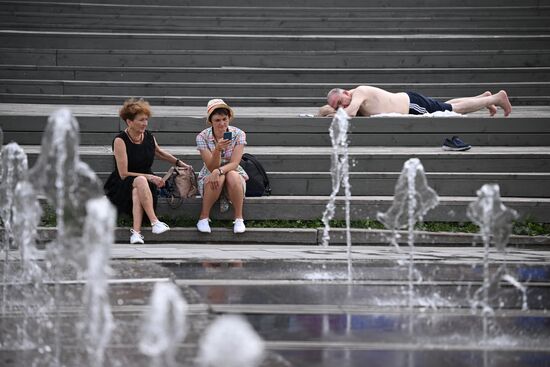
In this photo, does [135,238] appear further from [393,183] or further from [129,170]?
[393,183]

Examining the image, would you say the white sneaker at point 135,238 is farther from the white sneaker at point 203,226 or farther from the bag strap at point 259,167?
the bag strap at point 259,167

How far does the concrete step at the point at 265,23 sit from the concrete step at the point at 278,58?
1410mm

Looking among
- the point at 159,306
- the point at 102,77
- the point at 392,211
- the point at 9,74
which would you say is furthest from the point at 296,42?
the point at 159,306

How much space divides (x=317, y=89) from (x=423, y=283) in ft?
28.1

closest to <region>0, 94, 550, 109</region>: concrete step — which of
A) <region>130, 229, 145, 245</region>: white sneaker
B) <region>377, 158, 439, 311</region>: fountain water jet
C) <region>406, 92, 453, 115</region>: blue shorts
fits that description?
<region>406, 92, 453, 115</region>: blue shorts

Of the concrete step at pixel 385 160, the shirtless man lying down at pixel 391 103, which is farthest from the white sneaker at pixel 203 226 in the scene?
the shirtless man lying down at pixel 391 103

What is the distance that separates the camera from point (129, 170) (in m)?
11.1

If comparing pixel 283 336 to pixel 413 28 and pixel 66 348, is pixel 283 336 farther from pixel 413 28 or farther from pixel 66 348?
pixel 413 28

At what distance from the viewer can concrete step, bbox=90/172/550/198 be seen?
12.0 metres

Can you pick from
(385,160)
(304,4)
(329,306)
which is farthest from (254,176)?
(304,4)

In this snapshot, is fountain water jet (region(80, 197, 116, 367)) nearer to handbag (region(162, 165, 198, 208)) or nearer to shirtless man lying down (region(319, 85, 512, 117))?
handbag (region(162, 165, 198, 208))

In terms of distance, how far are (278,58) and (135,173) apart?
22.5ft

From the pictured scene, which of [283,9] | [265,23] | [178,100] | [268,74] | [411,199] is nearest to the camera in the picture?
[411,199]

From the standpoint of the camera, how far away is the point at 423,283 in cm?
826
